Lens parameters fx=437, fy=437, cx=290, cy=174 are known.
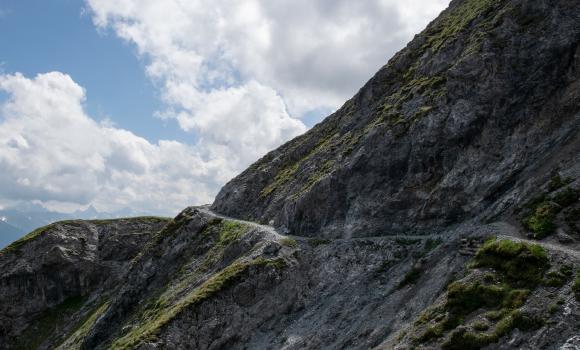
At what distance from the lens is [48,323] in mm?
100250

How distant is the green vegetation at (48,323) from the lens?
95812 millimetres

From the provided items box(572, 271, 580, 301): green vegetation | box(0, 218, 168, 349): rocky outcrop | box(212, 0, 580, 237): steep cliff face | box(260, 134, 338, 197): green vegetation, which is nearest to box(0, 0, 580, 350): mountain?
box(572, 271, 580, 301): green vegetation

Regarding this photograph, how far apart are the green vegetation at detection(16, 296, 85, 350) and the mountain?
84cm

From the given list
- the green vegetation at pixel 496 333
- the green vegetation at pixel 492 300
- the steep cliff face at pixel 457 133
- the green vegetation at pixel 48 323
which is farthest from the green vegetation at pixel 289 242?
the green vegetation at pixel 48 323

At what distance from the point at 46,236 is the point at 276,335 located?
83.8 metres

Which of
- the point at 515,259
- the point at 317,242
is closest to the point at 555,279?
the point at 515,259

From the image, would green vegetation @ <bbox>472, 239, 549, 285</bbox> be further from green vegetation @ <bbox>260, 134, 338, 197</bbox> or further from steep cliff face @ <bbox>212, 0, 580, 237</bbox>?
green vegetation @ <bbox>260, 134, 338, 197</bbox>

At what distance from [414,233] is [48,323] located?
288ft

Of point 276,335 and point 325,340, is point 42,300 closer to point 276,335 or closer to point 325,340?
point 276,335

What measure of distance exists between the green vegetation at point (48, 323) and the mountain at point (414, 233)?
838 mm

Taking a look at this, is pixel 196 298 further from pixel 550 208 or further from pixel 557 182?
pixel 557 182

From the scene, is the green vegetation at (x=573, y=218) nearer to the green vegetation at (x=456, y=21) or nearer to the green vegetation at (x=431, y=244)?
the green vegetation at (x=431, y=244)

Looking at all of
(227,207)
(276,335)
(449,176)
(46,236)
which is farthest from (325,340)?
(46,236)

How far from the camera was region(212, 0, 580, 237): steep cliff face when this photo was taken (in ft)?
174
